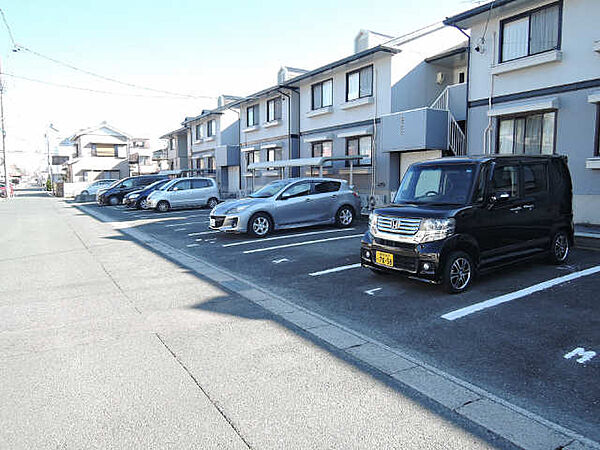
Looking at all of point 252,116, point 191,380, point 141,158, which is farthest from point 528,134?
point 141,158

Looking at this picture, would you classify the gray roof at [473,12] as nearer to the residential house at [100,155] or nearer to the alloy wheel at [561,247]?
the alloy wheel at [561,247]

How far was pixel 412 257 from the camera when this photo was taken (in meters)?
A: 5.67

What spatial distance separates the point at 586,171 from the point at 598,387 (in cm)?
880

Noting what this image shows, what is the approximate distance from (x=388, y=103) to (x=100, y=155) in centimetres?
4173

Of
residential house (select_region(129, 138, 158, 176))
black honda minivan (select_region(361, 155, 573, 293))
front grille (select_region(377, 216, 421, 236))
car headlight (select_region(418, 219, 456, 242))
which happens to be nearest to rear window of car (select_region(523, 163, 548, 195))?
black honda minivan (select_region(361, 155, 573, 293))

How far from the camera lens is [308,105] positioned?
20562mm

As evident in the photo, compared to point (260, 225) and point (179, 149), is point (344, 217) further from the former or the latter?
point (179, 149)

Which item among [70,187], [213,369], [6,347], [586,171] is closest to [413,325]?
[213,369]

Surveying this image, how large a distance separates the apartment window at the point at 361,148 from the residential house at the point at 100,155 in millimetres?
36179

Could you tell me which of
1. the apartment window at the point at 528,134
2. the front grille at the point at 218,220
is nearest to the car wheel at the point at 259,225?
the front grille at the point at 218,220

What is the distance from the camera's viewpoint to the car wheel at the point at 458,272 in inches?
218

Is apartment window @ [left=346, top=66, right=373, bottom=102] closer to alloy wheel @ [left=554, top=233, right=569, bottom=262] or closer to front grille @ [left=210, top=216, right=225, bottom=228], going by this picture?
front grille @ [left=210, top=216, right=225, bottom=228]

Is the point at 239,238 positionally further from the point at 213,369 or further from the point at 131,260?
the point at 213,369

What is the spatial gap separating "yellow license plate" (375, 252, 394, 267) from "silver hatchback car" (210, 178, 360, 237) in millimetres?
4942
